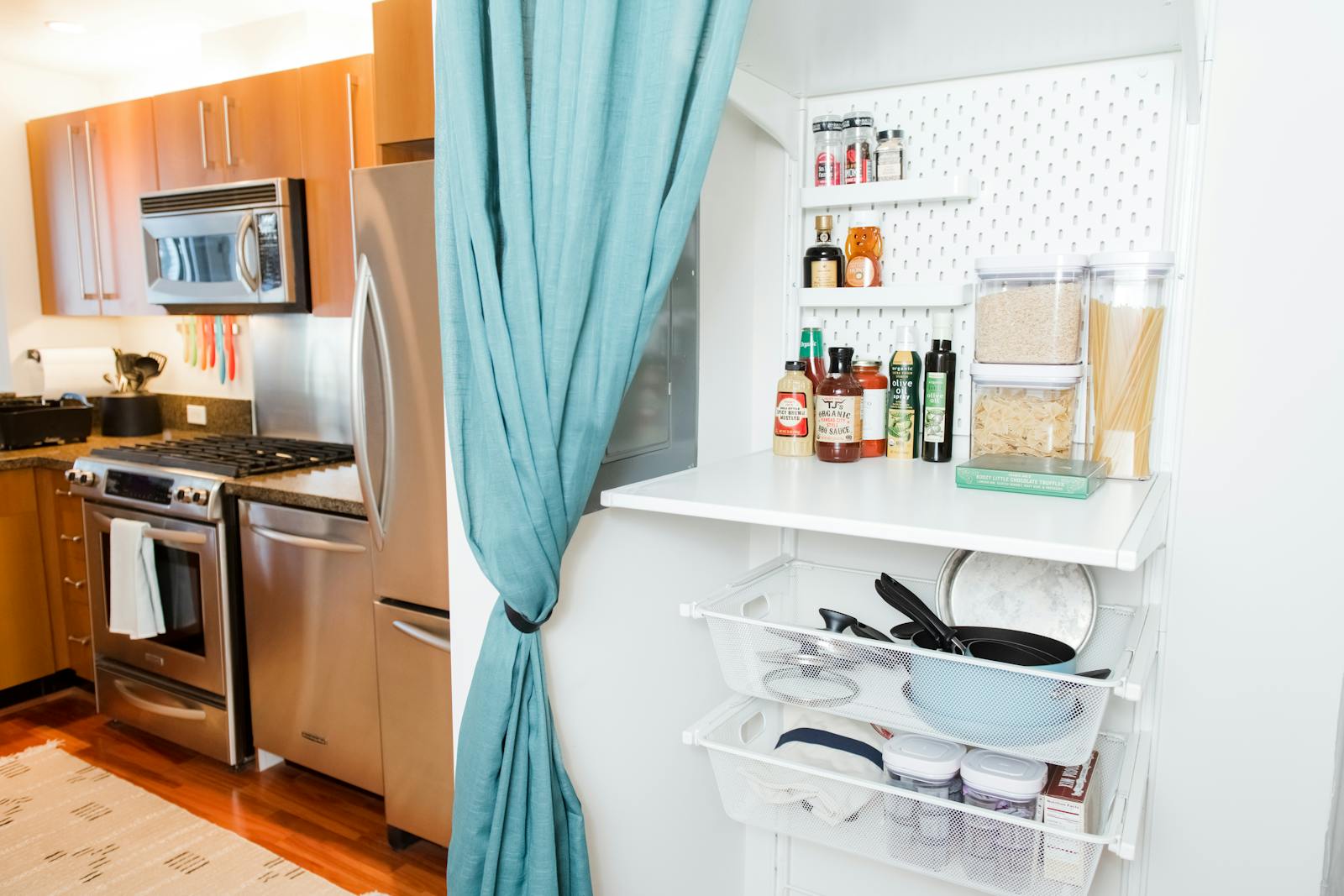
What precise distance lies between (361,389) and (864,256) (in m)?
1.26

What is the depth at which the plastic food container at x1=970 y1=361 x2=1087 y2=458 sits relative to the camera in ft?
3.97

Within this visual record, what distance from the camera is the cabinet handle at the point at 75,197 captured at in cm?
346

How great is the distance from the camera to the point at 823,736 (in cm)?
134

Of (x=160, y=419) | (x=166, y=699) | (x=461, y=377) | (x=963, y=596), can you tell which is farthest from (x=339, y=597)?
(x=160, y=419)

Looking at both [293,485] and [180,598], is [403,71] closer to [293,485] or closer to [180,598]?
[293,485]

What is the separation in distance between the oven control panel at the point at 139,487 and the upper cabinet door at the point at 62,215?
1.02 meters

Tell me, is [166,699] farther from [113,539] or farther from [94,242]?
[94,242]

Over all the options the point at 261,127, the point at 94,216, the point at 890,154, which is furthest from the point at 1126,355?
the point at 94,216

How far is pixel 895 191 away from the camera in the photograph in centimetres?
141

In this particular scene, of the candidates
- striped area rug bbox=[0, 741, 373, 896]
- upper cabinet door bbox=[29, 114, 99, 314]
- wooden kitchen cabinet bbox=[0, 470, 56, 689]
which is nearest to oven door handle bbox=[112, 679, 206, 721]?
striped area rug bbox=[0, 741, 373, 896]

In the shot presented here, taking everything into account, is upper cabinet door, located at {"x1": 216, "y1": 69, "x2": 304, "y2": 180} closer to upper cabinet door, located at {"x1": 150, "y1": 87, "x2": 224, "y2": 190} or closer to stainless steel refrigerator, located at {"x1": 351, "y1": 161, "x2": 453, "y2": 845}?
upper cabinet door, located at {"x1": 150, "y1": 87, "x2": 224, "y2": 190}

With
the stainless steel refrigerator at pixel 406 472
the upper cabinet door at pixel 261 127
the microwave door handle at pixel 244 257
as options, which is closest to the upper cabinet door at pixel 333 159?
the upper cabinet door at pixel 261 127

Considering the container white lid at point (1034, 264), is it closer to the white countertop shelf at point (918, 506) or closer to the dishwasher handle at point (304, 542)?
the white countertop shelf at point (918, 506)

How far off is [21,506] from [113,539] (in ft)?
2.05
